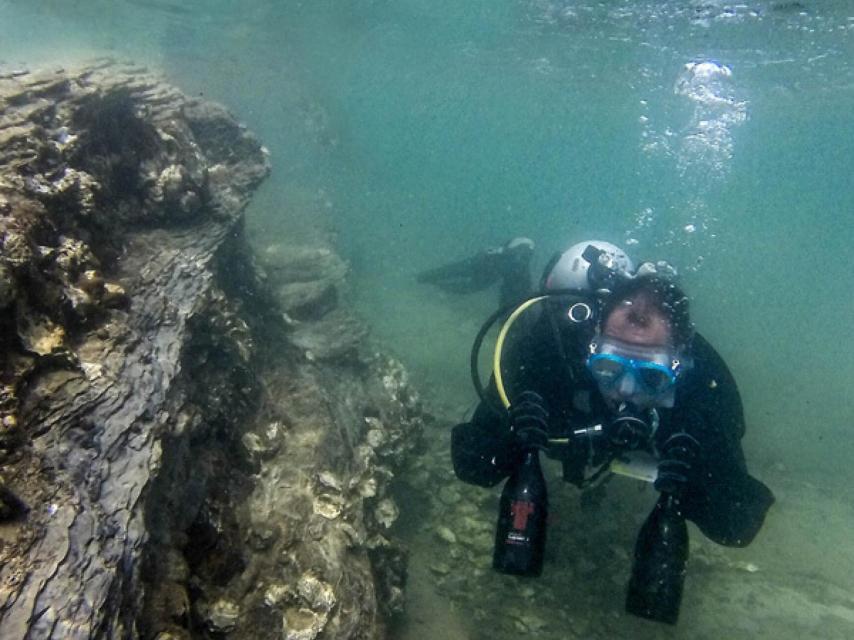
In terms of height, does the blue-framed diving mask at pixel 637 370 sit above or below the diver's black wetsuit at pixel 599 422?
above

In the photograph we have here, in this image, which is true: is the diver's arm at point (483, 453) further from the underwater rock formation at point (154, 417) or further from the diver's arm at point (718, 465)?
the diver's arm at point (718, 465)

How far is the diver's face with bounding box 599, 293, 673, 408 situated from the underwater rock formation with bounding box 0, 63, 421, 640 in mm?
2403

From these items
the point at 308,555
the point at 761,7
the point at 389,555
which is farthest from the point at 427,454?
the point at 761,7

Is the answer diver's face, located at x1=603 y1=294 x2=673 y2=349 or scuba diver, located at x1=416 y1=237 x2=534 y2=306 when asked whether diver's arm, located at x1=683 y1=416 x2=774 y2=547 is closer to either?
diver's face, located at x1=603 y1=294 x2=673 y2=349

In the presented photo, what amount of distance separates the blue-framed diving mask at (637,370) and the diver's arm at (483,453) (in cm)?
94

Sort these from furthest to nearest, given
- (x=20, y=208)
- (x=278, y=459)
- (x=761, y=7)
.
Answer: (x=761, y=7)
(x=278, y=459)
(x=20, y=208)

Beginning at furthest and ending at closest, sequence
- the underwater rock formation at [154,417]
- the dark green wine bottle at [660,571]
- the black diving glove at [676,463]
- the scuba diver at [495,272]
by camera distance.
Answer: the scuba diver at [495,272]
the black diving glove at [676,463]
the dark green wine bottle at [660,571]
the underwater rock formation at [154,417]

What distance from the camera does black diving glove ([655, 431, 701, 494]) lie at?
3619 millimetres

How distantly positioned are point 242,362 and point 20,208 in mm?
2002

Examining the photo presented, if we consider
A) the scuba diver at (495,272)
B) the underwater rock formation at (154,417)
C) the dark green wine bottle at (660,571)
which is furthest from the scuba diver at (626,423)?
the scuba diver at (495,272)

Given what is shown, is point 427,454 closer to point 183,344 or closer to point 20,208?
point 183,344

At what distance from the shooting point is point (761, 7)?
1486 centimetres

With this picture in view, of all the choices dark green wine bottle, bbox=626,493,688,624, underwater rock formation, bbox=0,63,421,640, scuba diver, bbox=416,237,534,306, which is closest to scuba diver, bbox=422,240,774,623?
dark green wine bottle, bbox=626,493,688,624

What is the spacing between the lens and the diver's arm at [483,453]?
4.44 m
